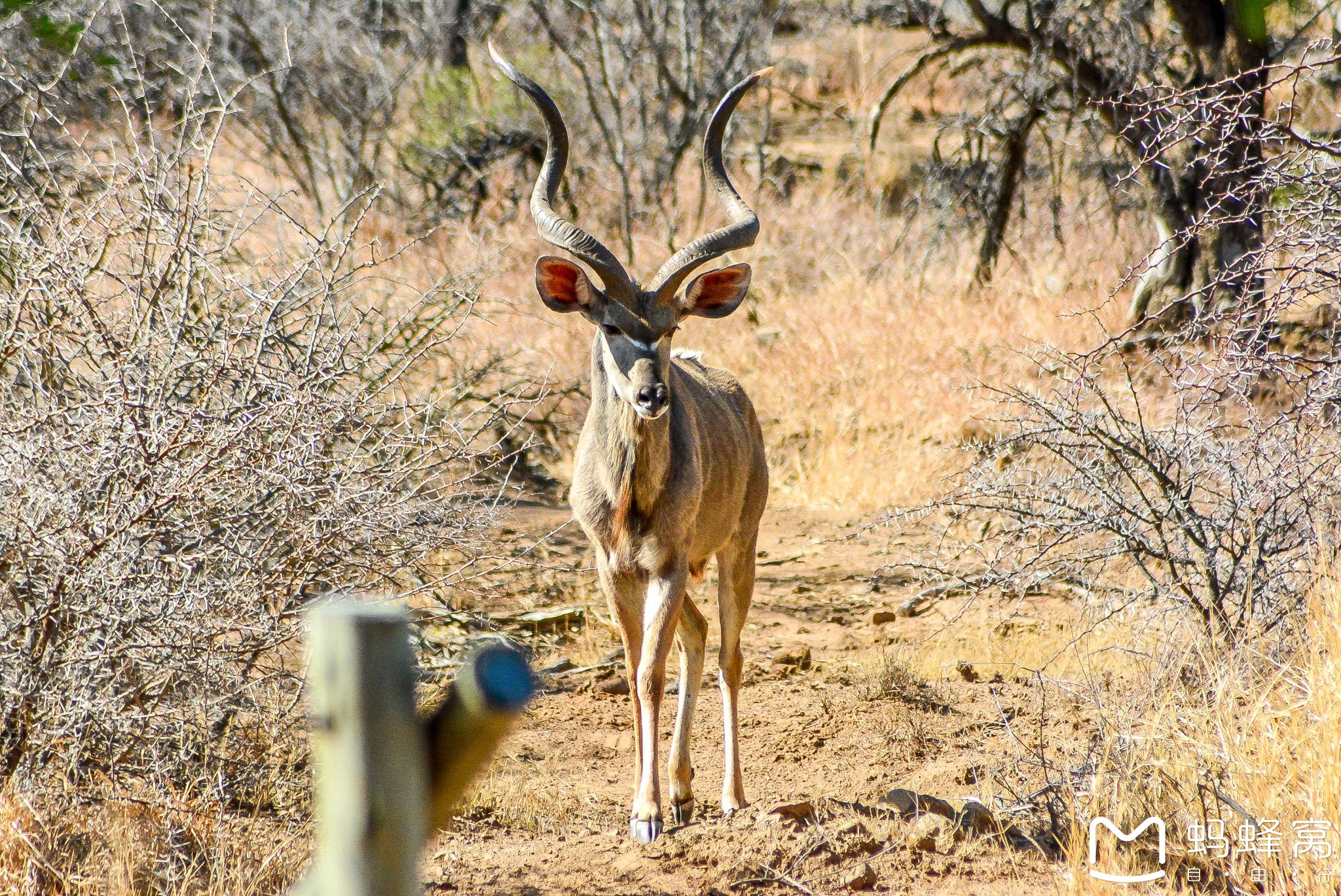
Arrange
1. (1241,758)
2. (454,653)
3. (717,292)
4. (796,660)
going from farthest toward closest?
(796,660), (454,653), (717,292), (1241,758)

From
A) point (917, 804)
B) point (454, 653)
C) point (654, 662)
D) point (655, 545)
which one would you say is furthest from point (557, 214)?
point (917, 804)

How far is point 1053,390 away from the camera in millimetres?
6473

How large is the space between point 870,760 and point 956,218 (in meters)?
10.2

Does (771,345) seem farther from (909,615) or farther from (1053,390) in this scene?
(1053,390)

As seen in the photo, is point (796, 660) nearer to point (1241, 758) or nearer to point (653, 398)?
point (653, 398)

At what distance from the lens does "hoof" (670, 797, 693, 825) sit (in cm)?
575

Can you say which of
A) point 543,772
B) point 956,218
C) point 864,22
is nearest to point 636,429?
point 543,772

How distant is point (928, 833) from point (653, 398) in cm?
194

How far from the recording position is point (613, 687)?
7844 mm

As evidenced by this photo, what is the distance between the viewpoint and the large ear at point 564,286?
18.5 ft

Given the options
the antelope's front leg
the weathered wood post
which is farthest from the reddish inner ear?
the weathered wood post

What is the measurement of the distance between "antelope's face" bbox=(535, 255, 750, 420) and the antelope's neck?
11 cm

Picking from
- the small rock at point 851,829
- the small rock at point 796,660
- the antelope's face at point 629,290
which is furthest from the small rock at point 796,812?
the small rock at point 796,660

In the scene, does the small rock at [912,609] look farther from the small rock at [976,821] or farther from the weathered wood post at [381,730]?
the weathered wood post at [381,730]
